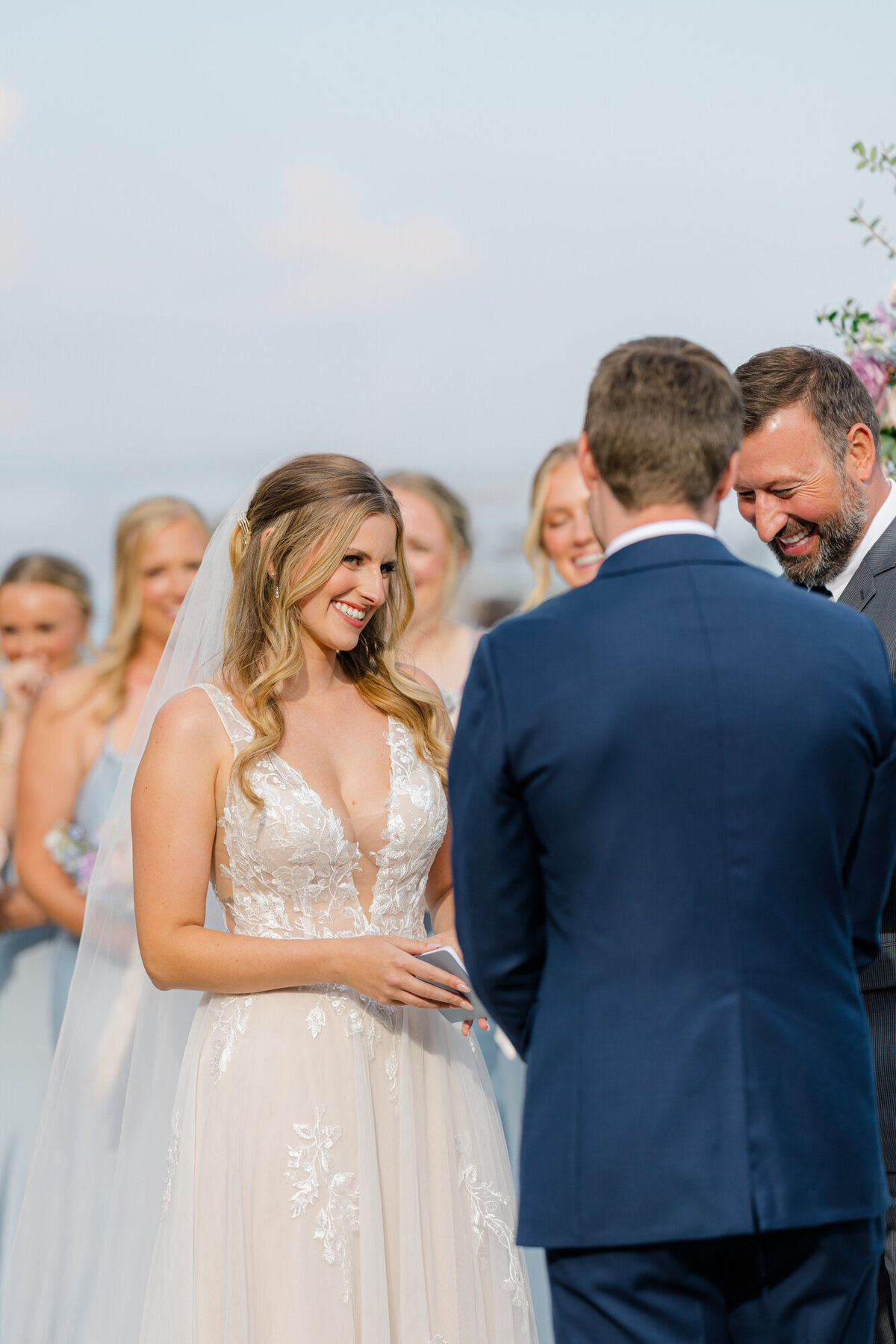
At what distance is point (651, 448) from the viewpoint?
5.14 ft

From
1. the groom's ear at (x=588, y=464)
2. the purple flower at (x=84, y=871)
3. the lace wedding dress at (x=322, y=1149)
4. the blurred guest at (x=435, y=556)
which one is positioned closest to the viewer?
the groom's ear at (x=588, y=464)

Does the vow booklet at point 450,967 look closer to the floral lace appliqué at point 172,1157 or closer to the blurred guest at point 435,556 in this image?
the floral lace appliqué at point 172,1157

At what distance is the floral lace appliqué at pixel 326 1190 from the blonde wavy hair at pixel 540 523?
2375 millimetres

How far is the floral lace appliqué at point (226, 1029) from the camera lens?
2.34m

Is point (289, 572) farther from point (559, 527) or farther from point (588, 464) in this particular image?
point (559, 527)

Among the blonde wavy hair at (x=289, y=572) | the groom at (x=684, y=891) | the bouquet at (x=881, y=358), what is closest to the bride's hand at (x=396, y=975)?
the blonde wavy hair at (x=289, y=572)

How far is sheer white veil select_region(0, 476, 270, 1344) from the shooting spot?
8.46ft

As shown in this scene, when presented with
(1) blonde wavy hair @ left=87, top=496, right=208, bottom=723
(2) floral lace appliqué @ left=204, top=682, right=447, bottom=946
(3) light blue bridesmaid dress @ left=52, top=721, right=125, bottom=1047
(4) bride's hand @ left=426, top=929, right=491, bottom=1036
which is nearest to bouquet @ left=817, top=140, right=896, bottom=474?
(2) floral lace appliqué @ left=204, top=682, right=447, bottom=946

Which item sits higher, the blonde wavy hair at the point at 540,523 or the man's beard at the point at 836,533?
the blonde wavy hair at the point at 540,523

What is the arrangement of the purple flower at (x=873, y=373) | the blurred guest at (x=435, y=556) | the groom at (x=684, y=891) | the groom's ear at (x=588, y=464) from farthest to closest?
the blurred guest at (x=435, y=556) → the purple flower at (x=873, y=373) → the groom's ear at (x=588, y=464) → the groom at (x=684, y=891)

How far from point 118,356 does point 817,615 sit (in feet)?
10.8

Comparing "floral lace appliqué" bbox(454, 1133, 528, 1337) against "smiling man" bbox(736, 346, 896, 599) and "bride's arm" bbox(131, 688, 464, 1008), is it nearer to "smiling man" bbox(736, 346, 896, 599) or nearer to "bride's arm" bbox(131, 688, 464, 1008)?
"bride's arm" bbox(131, 688, 464, 1008)

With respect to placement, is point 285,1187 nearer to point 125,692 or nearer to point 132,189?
point 125,692

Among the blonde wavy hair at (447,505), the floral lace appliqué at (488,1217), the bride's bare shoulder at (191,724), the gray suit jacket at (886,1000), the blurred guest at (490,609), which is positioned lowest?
the floral lace appliqué at (488,1217)
